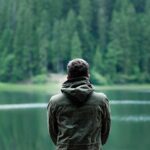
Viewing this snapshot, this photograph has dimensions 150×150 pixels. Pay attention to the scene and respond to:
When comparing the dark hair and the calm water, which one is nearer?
the dark hair

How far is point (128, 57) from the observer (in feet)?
302

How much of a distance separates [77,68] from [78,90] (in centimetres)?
20

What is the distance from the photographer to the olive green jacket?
15.6 feet

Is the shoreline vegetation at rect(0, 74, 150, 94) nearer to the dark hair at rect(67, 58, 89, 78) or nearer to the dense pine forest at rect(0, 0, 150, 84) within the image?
the dense pine forest at rect(0, 0, 150, 84)

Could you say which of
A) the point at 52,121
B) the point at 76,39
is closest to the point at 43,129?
the point at 52,121

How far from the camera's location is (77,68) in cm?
485

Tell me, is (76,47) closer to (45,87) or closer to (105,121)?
(45,87)

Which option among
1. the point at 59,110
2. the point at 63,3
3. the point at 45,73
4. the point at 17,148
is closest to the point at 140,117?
the point at 17,148

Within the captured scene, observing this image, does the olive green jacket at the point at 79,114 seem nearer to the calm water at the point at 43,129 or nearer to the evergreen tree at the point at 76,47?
the calm water at the point at 43,129

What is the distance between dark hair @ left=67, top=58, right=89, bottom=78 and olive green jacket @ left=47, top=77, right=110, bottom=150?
0.07m

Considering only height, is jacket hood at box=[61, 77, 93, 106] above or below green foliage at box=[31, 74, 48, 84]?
above

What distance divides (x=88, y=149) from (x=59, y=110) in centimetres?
40

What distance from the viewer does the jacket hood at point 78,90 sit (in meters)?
4.75

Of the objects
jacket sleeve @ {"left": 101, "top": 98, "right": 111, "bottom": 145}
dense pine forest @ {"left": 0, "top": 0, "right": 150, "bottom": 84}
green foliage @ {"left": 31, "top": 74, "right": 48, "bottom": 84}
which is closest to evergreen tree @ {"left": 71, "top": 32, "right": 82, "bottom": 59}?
dense pine forest @ {"left": 0, "top": 0, "right": 150, "bottom": 84}
